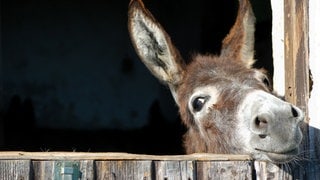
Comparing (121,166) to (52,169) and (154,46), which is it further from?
(154,46)

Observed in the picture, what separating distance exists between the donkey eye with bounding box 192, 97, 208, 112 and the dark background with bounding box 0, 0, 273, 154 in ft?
17.4

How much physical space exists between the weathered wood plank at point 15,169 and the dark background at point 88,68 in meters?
6.41

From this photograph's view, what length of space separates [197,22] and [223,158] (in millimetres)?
7042

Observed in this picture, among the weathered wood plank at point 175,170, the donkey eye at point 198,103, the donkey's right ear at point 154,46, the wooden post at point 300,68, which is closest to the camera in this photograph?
the weathered wood plank at point 175,170

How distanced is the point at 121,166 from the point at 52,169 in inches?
11.7

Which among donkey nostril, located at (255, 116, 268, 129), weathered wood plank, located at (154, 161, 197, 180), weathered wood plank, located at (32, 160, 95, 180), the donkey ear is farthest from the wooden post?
weathered wood plank, located at (32, 160, 95, 180)

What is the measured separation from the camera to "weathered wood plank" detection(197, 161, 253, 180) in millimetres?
2990

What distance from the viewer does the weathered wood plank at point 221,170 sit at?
2.99 meters

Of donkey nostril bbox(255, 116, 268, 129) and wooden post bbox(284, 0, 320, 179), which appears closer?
donkey nostril bbox(255, 116, 268, 129)

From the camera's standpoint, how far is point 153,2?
10.3 metres

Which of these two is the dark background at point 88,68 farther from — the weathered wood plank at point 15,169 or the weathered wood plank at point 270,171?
the weathered wood plank at point 15,169

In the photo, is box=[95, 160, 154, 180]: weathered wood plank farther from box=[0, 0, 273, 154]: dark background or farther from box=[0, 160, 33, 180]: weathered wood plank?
box=[0, 0, 273, 154]: dark background

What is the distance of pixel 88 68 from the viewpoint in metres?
10.4

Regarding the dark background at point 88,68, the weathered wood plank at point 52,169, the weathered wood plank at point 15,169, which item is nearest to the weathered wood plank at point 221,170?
the weathered wood plank at point 52,169
